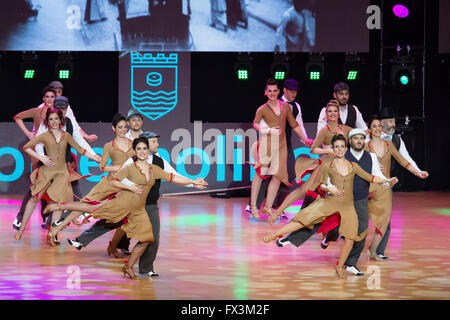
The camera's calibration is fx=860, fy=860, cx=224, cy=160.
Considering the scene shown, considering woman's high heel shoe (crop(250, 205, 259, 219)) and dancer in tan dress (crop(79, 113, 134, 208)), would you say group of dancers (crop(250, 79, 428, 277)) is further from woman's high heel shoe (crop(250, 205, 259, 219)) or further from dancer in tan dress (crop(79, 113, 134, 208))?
dancer in tan dress (crop(79, 113, 134, 208))

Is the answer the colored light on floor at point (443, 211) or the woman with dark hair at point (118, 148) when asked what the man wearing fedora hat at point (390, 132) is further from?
the colored light on floor at point (443, 211)

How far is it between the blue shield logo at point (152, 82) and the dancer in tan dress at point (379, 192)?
6.00 meters

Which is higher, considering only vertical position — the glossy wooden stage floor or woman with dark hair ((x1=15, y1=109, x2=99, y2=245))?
woman with dark hair ((x1=15, y1=109, x2=99, y2=245))

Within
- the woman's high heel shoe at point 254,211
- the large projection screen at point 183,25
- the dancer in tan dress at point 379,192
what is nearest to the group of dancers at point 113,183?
the dancer in tan dress at point 379,192

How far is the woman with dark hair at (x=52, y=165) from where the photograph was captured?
27.5ft

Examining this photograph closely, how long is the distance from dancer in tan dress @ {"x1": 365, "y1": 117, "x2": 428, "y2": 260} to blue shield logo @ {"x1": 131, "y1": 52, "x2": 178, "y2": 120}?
6.00 m

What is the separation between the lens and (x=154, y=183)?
670 cm

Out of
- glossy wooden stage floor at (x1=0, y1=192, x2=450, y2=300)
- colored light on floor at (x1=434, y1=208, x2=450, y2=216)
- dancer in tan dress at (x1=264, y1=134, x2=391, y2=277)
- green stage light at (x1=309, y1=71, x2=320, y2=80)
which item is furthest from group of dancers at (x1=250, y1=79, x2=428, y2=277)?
green stage light at (x1=309, y1=71, x2=320, y2=80)

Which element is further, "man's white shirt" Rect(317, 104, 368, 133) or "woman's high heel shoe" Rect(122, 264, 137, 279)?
"man's white shirt" Rect(317, 104, 368, 133)

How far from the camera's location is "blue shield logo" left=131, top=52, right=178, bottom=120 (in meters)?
13.2

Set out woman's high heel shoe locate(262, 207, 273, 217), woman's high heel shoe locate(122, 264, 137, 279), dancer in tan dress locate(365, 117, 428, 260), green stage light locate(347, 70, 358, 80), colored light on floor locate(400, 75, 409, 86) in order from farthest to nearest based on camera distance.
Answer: colored light on floor locate(400, 75, 409, 86)
green stage light locate(347, 70, 358, 80)
woman's high heel shoe locate(262, 207, 273, 217)
dancer in tan dress locate(365, 117, 428, 260)
woman's high heel shoe locate(122, 264, 137, 279)

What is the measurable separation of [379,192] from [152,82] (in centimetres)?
643

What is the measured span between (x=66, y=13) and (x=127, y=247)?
20.0 ft
